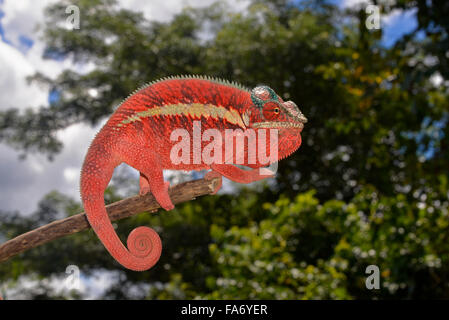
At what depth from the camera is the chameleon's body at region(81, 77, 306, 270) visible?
967mm

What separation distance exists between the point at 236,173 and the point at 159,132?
20 centimetres

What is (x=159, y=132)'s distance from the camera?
1.00 meters

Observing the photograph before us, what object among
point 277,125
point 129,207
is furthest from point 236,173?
point 129,207

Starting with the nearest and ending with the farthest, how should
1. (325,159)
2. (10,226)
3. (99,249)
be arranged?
(10,226)
(99,249)
(325,159)

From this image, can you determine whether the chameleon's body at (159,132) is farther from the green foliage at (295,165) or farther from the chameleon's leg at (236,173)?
the green foliage at (295,165)

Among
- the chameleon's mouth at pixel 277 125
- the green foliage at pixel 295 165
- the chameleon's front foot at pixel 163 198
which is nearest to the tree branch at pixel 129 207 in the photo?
the chameleon's front foot at pixel 163 198

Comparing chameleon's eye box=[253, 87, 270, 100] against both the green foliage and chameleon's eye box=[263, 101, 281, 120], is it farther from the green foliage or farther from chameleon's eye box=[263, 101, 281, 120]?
the green foliage

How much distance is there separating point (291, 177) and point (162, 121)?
4610 mm

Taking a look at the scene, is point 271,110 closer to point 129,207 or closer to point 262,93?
point 262,93

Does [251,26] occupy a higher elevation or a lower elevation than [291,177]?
higher

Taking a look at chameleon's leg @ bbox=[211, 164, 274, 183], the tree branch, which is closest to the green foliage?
the tree branch

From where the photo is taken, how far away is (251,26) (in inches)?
217
